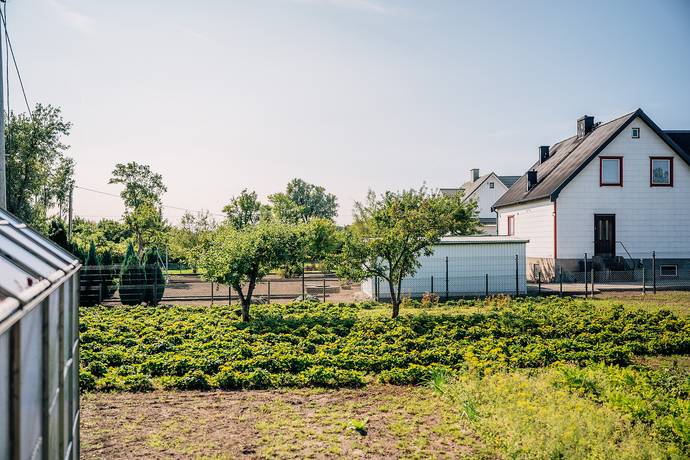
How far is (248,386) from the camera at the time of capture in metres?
8.74

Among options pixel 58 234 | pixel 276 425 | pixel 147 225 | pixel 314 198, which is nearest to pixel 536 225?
pixel 58 234

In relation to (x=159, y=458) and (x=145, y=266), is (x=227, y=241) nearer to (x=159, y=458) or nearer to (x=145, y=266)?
(x=145, y=266)

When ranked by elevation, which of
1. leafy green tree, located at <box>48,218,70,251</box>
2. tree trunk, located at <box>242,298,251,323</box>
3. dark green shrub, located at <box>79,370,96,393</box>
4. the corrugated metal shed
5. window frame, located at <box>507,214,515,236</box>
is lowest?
dark green shrub, located at <box>79,370,96,393</box>

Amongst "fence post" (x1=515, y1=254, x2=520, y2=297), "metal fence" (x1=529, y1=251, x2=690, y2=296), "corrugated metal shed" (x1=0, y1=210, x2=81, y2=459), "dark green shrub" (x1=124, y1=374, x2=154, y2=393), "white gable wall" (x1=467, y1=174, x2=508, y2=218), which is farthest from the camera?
"white gable wall" (x1=467, y1=174, x2=508, y2=218)

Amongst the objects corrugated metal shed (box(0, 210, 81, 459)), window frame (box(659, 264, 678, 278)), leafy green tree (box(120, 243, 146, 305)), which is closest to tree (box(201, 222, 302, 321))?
leafy green tree (box(120, 243, 146, 305))

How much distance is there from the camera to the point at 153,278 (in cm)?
2002

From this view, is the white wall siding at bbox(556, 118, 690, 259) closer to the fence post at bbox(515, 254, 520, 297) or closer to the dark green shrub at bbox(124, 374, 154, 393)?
the fence post at bbox(515, 254, 520, 297)

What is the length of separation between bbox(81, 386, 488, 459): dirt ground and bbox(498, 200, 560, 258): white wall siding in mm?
21026

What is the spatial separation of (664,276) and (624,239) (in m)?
2.70

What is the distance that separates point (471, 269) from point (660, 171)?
13007 millimetres

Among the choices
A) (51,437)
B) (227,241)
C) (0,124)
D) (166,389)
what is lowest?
(166,389)

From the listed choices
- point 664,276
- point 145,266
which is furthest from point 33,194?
point 664,276

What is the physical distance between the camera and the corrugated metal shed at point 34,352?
7.71 ft

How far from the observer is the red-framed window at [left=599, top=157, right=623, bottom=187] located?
87.1ft
